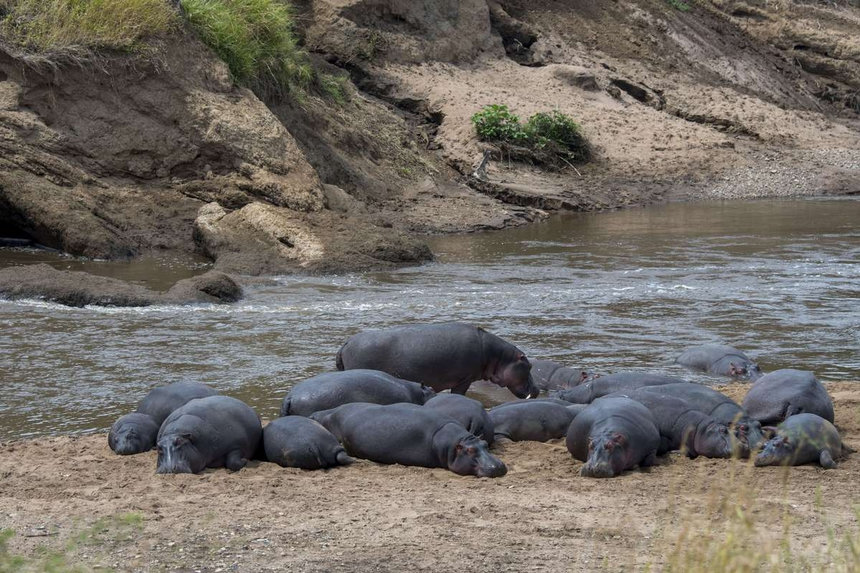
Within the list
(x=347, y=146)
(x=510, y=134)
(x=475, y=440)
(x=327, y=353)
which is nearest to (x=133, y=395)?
(x=327, y=353)

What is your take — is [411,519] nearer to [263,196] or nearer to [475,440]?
[475,440]

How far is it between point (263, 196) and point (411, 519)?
11301mm

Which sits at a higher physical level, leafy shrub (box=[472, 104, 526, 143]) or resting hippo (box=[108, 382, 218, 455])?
leafy shrub (box=[472, 104, 526, 143])

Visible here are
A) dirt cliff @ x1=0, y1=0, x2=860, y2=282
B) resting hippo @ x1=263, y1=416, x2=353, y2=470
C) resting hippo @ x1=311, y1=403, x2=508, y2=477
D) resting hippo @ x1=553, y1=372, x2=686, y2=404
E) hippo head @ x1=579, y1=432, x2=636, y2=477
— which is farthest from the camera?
dirt cliff @ x1=0, y1=0, x2=860, y2=282

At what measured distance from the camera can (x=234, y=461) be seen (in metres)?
6.18

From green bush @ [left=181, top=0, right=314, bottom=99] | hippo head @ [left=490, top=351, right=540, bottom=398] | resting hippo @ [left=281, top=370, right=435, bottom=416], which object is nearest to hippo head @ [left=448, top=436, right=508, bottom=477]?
resting hippo @ [left=281, top=370, right=435, bottom=416]

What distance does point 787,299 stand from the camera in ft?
38.2

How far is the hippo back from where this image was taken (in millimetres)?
6891

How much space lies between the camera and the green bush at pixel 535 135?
22.3 metres

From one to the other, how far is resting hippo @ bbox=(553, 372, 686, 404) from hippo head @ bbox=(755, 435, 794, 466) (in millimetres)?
1396

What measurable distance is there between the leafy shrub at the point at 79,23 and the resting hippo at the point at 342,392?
10.1 m

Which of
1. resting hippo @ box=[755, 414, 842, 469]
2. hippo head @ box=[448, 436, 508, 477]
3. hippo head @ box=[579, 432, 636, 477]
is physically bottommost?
hippo head @ box=[448, 436, 508, 477]

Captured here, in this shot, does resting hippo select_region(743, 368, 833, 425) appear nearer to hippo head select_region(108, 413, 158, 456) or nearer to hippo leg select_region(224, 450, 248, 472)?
hippo leg select_region(224, 450, 248, 472)

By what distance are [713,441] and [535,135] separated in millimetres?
16747
